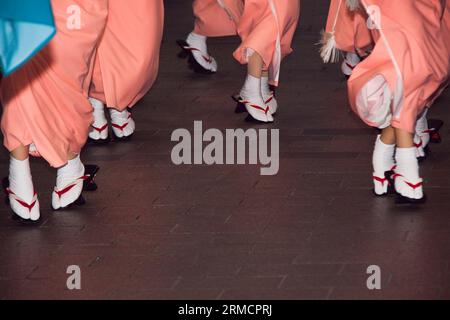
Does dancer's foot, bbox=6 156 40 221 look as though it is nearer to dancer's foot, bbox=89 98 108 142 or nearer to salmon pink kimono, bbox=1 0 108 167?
salmon pink kimono, bbox=1 0 108 167

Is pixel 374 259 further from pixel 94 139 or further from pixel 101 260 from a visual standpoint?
pixel 94 139

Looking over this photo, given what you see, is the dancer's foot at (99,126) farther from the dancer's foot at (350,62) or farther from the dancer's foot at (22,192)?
the dancer's foot at (350,62)

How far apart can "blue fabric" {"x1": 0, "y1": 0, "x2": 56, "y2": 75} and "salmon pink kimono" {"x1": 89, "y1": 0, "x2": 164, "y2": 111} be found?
2206 millimetres

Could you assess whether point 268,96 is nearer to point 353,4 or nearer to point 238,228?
point 353,4

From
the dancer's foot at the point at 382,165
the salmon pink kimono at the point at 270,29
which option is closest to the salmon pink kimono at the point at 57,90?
the dancer's foot at the point at 382,165

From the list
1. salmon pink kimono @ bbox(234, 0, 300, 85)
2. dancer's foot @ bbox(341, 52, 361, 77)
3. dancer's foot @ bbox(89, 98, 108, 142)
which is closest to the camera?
dancer's foot @ bbox(89, 98, 108, 142)

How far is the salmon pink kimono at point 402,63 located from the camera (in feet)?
18.6

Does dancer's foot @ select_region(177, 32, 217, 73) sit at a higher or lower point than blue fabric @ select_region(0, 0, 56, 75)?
lower

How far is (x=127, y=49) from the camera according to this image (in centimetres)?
662

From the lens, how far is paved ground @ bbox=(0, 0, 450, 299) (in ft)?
16.0

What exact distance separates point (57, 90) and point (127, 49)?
38.0 inches

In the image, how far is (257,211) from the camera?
582 centimetres

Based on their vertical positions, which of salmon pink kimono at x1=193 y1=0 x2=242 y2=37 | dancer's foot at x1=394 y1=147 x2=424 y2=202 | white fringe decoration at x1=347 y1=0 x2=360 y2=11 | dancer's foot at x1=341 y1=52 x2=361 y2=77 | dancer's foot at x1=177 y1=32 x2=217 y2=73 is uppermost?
white fringe decoration at x1=347 y1=0 x2=360 y2=11

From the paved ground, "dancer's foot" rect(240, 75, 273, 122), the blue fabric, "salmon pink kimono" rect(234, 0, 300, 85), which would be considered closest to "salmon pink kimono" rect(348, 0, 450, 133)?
the paved ground
